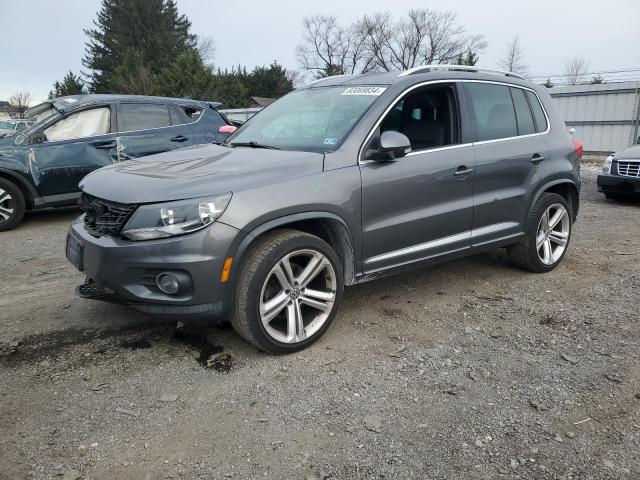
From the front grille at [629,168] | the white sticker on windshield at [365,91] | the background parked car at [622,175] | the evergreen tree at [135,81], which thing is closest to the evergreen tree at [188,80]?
the evergreen tree at [135,81]

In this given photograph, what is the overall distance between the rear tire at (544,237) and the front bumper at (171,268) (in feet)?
9.89

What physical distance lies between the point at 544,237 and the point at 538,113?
118 cm

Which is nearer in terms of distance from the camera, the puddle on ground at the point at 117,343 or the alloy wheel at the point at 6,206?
the puddle on ground at the point at 117,343

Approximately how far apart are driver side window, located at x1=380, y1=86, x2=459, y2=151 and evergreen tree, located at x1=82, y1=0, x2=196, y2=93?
154 ft

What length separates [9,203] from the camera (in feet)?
22.5

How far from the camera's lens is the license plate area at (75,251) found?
3.27 m

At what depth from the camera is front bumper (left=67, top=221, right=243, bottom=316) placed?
287cm

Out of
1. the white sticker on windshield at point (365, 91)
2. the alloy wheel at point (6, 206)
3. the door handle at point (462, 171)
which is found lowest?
the alloy wheel at point (6, 206)

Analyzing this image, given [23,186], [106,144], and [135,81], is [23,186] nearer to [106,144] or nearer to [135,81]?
[106,144]

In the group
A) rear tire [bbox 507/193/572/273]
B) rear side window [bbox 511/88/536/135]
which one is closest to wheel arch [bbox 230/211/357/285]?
rear tire [bbox 507/193/572/273]

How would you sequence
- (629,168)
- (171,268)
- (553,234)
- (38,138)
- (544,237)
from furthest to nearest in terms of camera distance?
(629,168) < (38,138) < (553,234) < (544,237) < (171,268)

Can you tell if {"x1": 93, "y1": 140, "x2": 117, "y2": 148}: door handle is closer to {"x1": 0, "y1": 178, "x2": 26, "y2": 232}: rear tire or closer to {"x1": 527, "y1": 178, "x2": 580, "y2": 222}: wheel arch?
{"x1": 0, "y1": 178, "x2": 26, "y2": 232}: rear tire

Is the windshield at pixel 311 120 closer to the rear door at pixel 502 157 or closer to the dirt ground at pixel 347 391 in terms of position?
the rear door at pixel 502 157

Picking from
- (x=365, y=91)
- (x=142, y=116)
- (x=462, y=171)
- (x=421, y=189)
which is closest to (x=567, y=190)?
(x=462, y=171)
